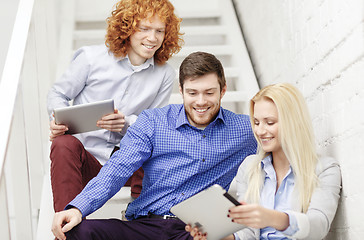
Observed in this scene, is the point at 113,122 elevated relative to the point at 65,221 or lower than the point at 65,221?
elevated

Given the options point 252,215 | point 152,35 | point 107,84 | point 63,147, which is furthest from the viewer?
point 107,84

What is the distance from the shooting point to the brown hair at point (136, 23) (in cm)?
238

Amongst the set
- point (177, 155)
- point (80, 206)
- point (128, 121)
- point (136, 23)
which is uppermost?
point (136, 23)

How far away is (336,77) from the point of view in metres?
1.83

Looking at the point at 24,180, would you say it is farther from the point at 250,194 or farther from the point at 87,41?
the point at 87,41

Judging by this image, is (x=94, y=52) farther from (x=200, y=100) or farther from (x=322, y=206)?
(x=322, y=206)

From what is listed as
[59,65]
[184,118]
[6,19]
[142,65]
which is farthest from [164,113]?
[6,19]

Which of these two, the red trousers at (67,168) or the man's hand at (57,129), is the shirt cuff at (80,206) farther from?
the man's hand at (57,129)

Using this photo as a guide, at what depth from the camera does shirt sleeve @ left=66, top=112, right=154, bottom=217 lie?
1.82 meters

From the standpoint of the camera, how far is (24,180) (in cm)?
229

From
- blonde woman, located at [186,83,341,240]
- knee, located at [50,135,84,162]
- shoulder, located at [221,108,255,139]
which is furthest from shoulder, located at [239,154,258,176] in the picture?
knee, located at [50,135,84,162]

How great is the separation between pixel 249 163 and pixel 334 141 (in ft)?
0.88

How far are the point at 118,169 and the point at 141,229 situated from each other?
0.66ft

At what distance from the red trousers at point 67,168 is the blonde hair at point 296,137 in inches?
25.3
